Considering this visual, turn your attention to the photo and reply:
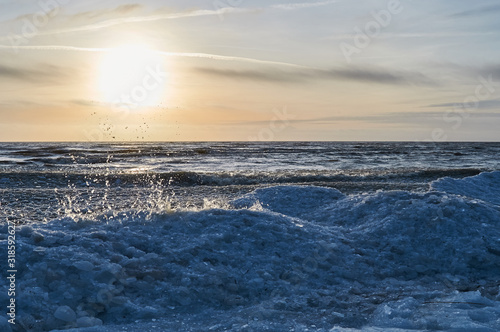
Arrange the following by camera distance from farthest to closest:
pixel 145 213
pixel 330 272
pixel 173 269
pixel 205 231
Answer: pixel 145 213
pixel 205 231
pixel 330 272
pixel 173 269

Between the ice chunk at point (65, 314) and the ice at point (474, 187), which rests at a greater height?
the ice at point (474, 187)

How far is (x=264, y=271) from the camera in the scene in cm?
595

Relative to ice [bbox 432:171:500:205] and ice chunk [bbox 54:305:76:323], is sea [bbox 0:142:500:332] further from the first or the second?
ice [bbox 432:171:500:205]

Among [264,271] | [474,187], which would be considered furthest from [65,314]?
[474,187]

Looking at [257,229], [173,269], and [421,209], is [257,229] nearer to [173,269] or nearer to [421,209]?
[173,269]

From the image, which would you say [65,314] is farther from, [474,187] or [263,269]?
[474,187]

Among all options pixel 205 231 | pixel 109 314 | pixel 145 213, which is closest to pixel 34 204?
pixel 145 213

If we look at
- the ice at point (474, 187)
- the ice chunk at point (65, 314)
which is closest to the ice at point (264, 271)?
the ice chunk at point (65, 314)

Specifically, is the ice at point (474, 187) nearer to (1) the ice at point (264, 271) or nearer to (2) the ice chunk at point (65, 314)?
(1) the ice at point (264, 271)

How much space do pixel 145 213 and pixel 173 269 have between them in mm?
1976

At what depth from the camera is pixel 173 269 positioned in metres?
5.75

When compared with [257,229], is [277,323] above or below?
below

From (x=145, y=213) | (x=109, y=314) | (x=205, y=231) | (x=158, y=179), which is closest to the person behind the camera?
(x=109, y=314)

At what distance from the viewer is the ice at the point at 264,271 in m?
4.73
